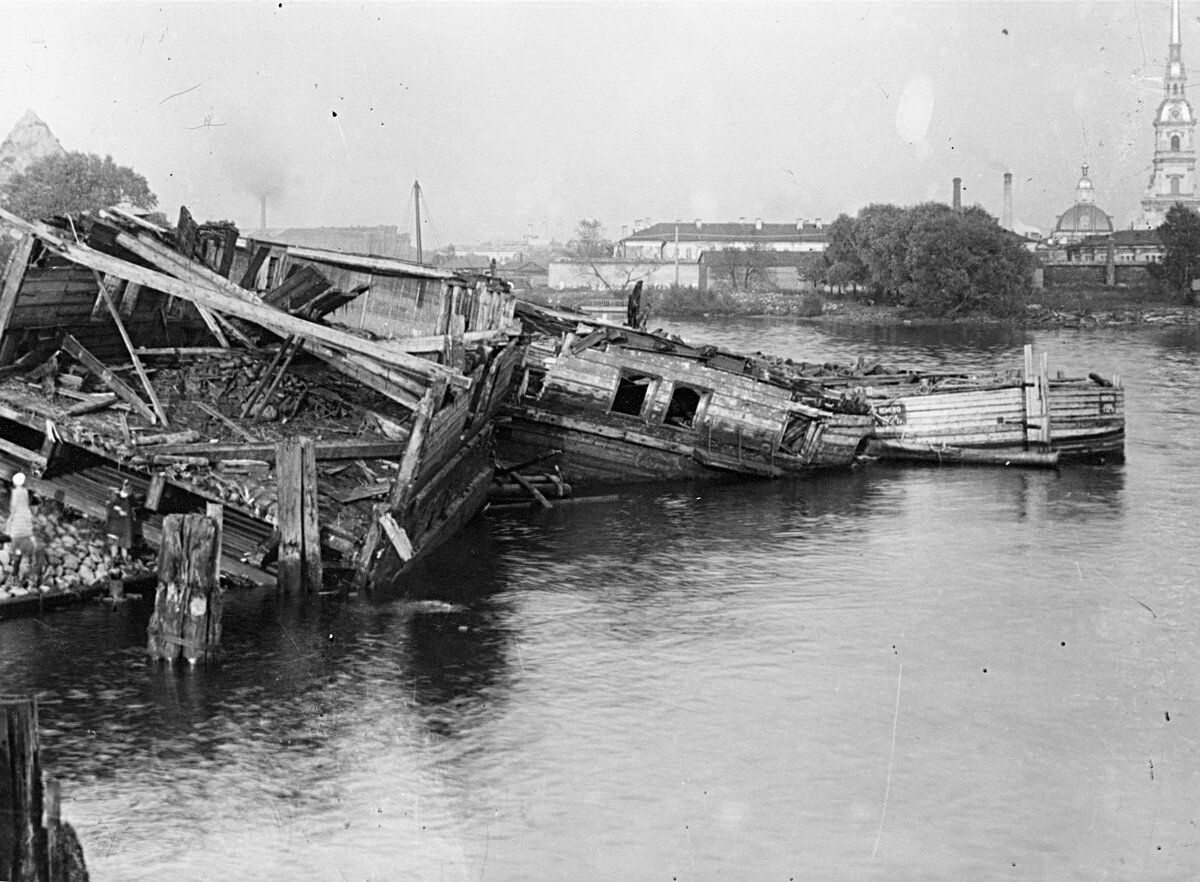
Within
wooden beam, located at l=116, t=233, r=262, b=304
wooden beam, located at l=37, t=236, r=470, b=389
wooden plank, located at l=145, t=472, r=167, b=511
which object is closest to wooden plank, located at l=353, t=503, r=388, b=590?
wooden beam, located at l=37, t=236, r=470, b=389

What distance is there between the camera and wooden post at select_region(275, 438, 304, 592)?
65.4 feet

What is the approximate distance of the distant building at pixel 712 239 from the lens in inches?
6250

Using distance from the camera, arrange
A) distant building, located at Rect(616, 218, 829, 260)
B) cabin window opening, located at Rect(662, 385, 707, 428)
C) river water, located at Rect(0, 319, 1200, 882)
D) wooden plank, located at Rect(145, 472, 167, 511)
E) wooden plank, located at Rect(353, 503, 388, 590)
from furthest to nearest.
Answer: distant building, located at Rect(616, 218, 829, 260)
cabin window opening, located at Rect(662, 385, 707, 428)
wooden plank, located at Rect(353, 503, 388, 590)
wooden plank, located at Rect(145, 472, 167, 511)
river water, located at Rect(0, 319, 1200, 882)

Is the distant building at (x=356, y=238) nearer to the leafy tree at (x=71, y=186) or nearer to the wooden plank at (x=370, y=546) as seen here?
the leafy tree at (x=71, y=186)

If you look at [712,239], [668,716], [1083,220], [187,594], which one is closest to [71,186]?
[187,594]

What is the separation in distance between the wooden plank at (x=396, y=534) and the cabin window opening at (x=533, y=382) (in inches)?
407

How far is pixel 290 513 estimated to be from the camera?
20156 mm

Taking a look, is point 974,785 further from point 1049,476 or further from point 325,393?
point 1049,476

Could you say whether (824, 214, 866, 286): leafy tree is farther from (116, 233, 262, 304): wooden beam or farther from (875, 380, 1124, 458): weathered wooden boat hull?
(116, 233, 262, 304): wooden beam

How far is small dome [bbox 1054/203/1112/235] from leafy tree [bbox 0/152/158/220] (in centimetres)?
14689

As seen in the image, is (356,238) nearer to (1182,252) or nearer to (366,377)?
(1182,252)

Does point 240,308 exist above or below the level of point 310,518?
above

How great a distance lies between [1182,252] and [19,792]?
108 metres

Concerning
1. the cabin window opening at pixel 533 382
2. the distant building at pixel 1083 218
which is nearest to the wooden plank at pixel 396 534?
the cabin window opening at pixel 533 382
